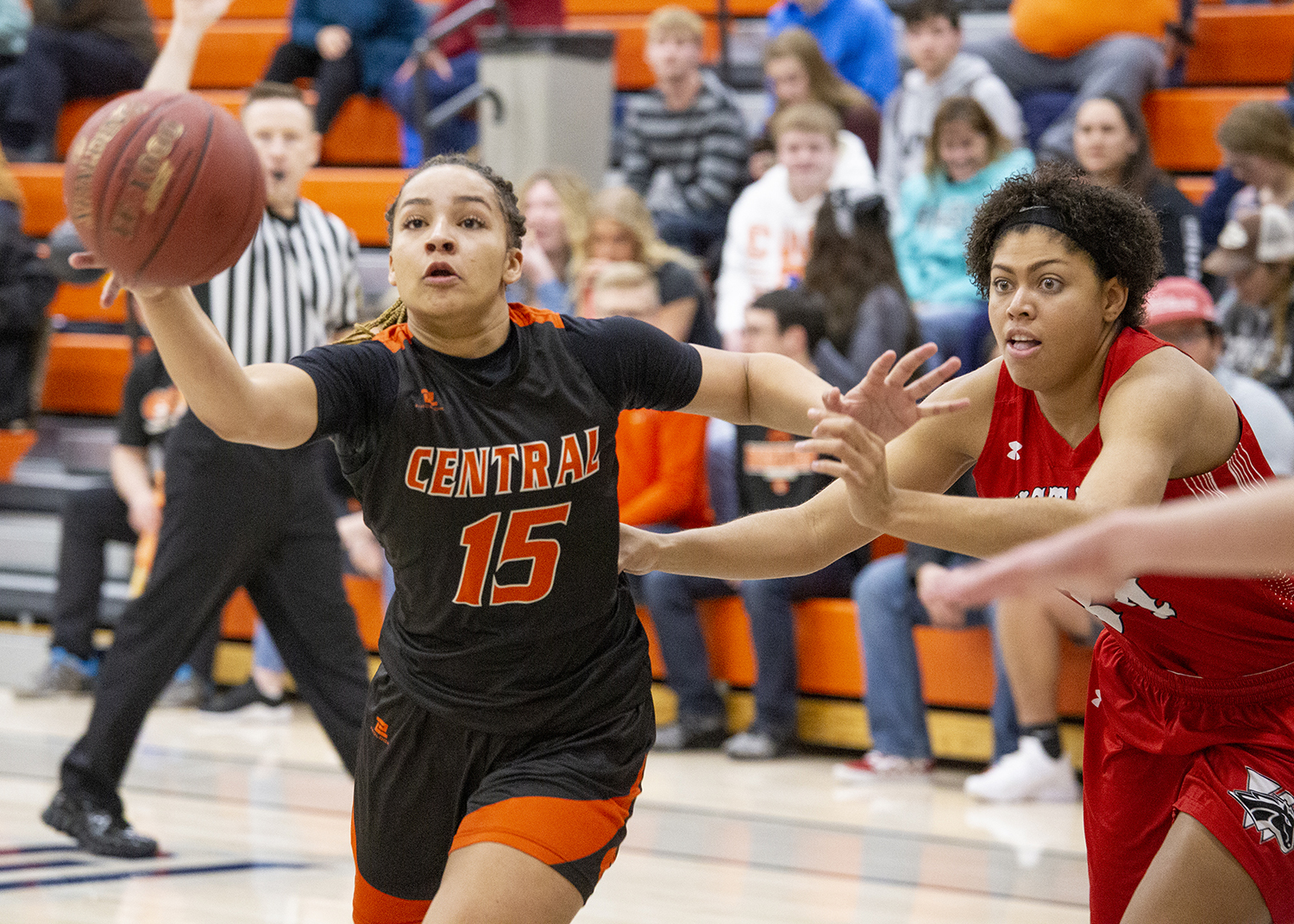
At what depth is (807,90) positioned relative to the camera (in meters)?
7.64

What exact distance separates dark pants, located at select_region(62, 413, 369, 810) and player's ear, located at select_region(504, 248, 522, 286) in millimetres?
1962

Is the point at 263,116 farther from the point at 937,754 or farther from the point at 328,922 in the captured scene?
the point at 937,754

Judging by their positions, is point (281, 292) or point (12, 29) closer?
point (281, 292)

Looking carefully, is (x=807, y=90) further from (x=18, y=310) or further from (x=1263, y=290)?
(x=18, y=310)

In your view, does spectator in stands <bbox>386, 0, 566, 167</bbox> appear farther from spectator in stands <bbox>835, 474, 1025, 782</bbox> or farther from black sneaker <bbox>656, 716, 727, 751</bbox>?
spectator in stands <bbox>835, 474, 1025, 782</bbox>

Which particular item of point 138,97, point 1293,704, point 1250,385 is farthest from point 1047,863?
point 138,97

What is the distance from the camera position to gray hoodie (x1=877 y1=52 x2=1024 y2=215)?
23.8 ft

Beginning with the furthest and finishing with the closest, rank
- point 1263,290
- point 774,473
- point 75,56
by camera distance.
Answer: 1. point 75,56
2. point 774,473
3. point 1263,290

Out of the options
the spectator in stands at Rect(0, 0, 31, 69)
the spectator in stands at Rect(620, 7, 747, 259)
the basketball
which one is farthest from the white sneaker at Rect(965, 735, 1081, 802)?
the spectator in stands at Rect(0, 0, 31, 69)

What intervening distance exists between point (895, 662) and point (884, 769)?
1.33ft

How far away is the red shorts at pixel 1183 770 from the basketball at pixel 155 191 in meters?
1.78

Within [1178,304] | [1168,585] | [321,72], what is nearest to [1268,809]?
[1168,585]

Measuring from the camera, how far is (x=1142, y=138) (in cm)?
657

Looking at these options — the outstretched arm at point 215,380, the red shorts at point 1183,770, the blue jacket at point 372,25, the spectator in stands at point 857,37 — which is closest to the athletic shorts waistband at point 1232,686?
the red shorts at point 1183,770
